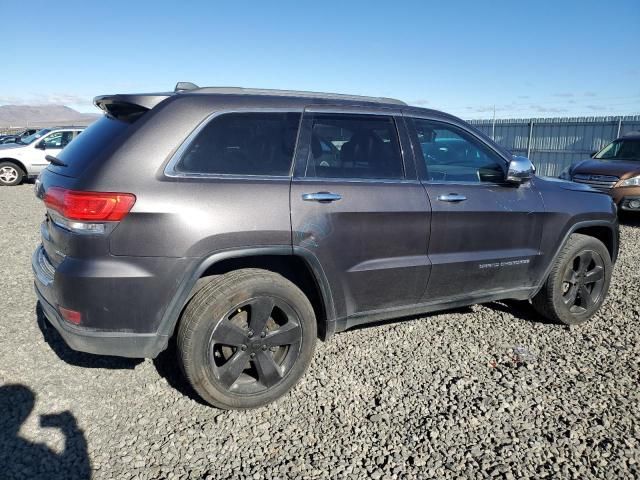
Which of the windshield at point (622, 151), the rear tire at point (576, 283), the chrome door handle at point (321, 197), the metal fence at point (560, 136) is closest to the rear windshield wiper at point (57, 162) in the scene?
the chrome door handle at point (321, 197)

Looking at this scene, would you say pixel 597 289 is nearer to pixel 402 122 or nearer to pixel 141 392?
pixel 402 122

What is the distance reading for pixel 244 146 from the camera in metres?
2.81

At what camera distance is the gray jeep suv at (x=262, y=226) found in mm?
2488

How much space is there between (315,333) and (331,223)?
69cm

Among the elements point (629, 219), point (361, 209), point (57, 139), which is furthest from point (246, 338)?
point (57, 139)

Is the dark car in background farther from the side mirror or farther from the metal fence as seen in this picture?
the side mirror

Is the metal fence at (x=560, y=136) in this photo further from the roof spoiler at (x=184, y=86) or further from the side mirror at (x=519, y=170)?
the roof spoiler at (x=184, y=86)

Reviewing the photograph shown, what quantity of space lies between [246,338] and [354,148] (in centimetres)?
141

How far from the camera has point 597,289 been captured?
14.1 feet

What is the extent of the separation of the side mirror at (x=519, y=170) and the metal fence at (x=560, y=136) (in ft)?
44.2

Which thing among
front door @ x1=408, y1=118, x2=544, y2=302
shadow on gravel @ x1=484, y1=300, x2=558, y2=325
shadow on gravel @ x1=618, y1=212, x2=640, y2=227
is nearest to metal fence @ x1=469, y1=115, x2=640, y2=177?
shadow on gravel @ x1=618, y1=212, x2=640, y2=227

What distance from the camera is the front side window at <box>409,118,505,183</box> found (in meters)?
3.45

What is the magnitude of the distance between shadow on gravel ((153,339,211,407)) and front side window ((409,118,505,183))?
2185 mm

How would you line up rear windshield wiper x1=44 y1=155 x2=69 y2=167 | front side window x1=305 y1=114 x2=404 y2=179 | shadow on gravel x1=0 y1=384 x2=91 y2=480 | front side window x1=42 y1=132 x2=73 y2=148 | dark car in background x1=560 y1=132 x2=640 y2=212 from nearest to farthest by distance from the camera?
shadow on gravel x1=0 y1=384 x2=91 y2=480 < rear windshield wiper x1=44 y1=155 x2=69 y2=167 < front side window x1=305 y1=114 x2=404 y2=179 < dark car in background x1=560 y1=132 x2=640 y2=212 < front side window x1=42 y1=132 x2=73 y2=148
